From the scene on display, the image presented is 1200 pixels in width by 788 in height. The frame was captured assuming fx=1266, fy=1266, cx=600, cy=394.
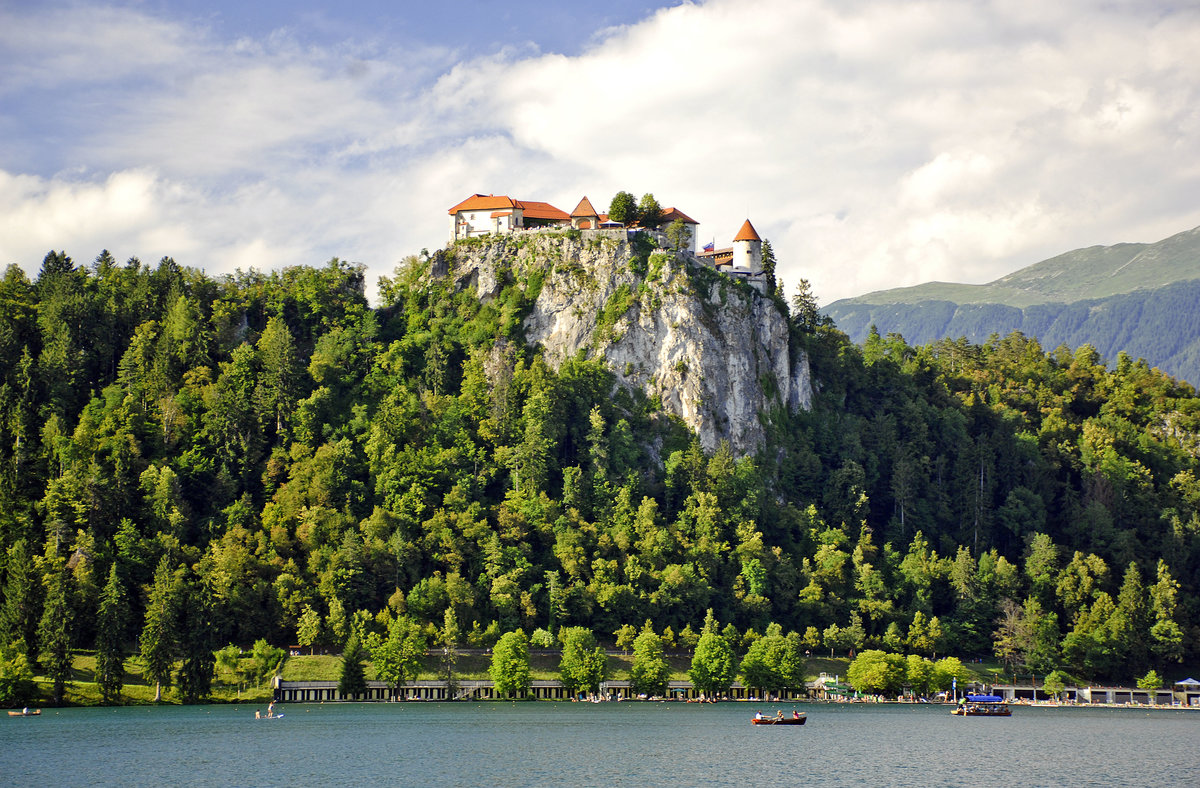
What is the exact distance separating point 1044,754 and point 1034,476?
93674 mm

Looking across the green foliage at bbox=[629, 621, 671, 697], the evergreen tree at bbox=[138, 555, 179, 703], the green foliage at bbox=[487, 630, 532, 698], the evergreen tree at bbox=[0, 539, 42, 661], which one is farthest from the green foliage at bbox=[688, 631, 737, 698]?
the evergreen tree at bbox=[0, 539, 42, 661]

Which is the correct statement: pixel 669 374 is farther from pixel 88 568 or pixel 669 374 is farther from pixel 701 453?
pixel 88 568

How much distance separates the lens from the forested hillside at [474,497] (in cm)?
13262

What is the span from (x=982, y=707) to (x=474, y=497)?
61.8 metres

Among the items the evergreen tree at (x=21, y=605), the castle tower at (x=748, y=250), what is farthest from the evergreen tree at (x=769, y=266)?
the evergreen tree at (x=21, y=605)

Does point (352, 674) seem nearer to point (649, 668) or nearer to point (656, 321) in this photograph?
point (649, 668)

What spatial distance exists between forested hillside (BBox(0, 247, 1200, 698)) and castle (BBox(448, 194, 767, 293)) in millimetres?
9976

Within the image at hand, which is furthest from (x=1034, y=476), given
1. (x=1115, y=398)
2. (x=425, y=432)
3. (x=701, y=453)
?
(x=425, y=432)

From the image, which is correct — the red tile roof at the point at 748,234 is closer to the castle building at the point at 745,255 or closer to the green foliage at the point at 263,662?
the castle building at the point at 745,255

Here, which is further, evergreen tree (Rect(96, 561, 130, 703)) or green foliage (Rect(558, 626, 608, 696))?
green foliage (Rect(558, 626, 608, 696))

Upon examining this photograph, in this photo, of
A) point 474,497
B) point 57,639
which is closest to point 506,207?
point 474,497

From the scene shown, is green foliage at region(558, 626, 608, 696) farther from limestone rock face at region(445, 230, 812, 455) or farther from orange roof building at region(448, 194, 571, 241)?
orange roof building at region(448, 194, 571, 241)

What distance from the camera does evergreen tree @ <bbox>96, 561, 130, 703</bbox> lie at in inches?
4496

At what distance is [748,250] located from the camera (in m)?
181
